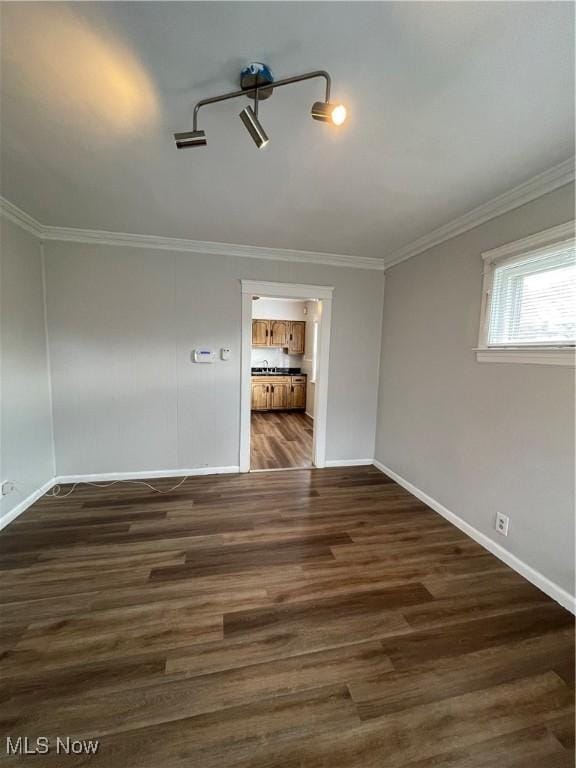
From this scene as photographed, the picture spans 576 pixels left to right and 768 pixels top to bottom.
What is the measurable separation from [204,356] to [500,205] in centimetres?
289

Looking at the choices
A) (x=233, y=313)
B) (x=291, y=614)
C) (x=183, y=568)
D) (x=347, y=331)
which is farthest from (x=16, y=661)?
(x=347, y=331)

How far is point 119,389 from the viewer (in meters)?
3.19

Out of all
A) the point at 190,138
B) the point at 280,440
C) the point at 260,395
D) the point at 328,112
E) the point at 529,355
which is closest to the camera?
the point at 328,112

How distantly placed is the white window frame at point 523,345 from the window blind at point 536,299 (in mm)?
26

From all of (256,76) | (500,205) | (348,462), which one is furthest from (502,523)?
(256,76)

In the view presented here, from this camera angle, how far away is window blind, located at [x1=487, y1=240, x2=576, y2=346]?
1.79 meters

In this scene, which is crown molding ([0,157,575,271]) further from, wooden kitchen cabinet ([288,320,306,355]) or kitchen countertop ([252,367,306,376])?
kitchen countertop ([252,367,306,376])

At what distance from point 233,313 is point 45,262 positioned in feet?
6.02

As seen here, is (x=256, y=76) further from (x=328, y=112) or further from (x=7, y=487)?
(x=7, y=487)

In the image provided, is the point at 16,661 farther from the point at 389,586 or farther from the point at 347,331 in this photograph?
the point at 347,331

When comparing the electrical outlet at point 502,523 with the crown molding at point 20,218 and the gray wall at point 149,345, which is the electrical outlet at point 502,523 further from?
the crown molding at point 20,218

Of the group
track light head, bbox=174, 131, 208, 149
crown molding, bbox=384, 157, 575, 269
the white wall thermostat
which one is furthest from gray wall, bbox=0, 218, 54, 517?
crown molding, bbox=384, 157, 575, 269

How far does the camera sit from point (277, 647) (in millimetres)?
1486

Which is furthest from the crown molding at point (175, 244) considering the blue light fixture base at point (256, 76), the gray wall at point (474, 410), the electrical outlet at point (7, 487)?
the electrical outlet at point (7, 487)
